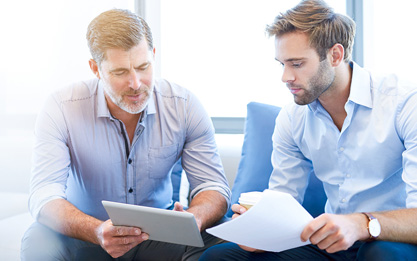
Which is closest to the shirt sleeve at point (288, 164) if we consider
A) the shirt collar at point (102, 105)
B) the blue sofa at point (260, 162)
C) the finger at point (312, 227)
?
the blue sofa at point (260, 162)

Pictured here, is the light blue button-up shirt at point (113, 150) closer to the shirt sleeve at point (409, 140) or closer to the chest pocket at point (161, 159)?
the chest pocket at point (161, 159)

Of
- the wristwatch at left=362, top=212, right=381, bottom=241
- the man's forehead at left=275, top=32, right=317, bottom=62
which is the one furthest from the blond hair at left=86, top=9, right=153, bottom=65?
the wristwatch at left=362, top=212, right=381, bottom=241

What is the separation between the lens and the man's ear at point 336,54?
154 cm

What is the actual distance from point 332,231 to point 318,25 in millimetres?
711

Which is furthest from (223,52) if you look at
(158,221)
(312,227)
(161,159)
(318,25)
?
(312,227)

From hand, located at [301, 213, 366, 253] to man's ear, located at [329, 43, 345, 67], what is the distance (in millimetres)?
573

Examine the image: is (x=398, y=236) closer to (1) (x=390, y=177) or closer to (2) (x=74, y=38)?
(1) (x=390, y=177)

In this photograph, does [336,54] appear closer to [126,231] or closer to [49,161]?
[126,231]

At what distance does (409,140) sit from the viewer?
1347mm

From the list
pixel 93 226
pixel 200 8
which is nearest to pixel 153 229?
pixel 93 226

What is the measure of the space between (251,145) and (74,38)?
1043 millimetres

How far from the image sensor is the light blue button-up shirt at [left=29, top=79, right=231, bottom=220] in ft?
5.48

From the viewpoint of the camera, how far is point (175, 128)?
178cm

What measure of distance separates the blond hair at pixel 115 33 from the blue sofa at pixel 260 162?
56 cm
